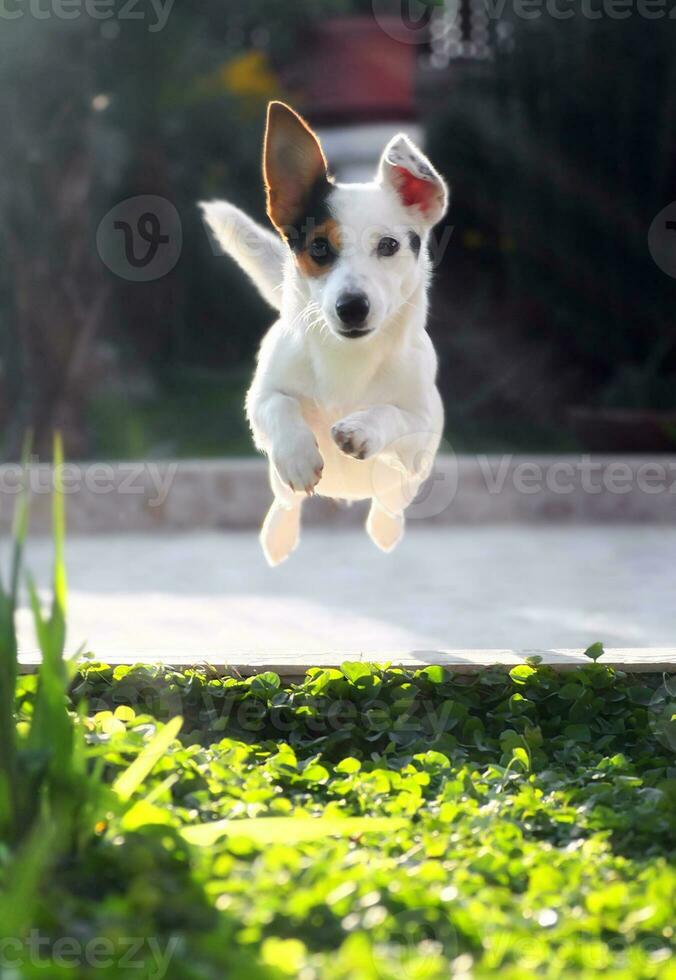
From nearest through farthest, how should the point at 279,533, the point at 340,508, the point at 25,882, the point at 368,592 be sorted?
the point at 25,882 → the point at 279,533 → the point at 368,592 → the point at 340,508

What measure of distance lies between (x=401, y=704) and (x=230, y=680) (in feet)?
1.43

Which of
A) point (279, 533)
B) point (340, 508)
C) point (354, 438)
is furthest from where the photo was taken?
point (340, 508)

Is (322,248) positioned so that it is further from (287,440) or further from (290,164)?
(287,440)

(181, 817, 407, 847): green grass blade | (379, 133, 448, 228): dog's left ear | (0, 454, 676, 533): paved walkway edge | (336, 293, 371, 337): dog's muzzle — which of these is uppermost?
(379, 133, 448, 228): dog's left ear

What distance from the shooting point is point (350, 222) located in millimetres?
2857

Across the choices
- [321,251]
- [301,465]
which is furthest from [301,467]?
A: [321,251]

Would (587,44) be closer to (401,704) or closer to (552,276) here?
(552,276)

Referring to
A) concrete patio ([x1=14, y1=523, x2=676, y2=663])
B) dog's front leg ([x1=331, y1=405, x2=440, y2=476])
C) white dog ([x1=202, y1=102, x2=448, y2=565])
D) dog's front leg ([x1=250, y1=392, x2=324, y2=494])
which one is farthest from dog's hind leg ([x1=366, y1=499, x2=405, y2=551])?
dog's front leg ([x1=250, y1=392, x2=324, y2=494])

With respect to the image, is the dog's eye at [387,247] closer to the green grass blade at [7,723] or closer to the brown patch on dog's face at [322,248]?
the brown patch on dog's face at [322,248]

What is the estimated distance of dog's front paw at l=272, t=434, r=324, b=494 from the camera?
2.79 meters

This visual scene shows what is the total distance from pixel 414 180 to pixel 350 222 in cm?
24

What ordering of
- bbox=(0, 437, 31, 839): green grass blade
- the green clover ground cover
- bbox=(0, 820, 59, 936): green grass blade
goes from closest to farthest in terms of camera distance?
1. bbox=(0, 820, 59, 936): green grass blade
2. the green clover ground cover
3. bbox=(0, 437, 31, 839): green grass blade

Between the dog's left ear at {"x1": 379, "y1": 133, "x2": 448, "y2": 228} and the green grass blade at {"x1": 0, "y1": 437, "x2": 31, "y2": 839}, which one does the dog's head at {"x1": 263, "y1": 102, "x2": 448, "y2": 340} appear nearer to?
the dog's left ear at {"x1": 379, "y1": 133, "x2": 448, "y2": 228}

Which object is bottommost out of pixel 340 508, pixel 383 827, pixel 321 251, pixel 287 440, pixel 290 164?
pixel 340 508
